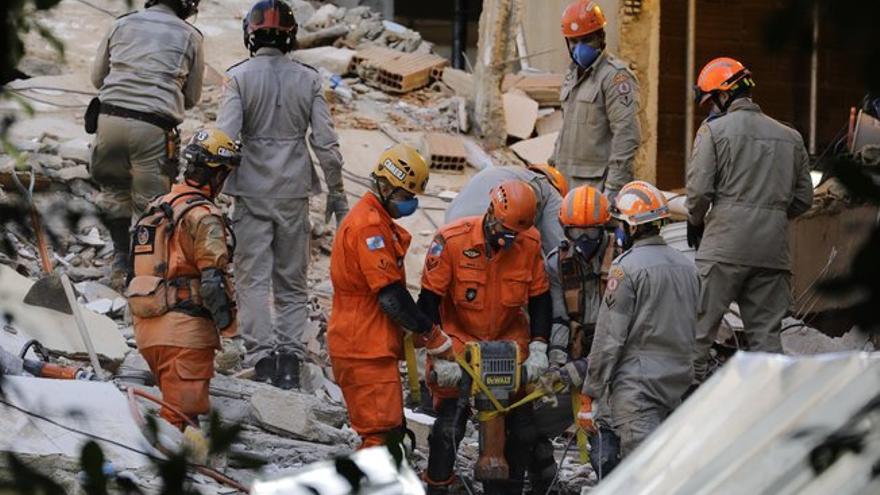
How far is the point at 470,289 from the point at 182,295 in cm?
138

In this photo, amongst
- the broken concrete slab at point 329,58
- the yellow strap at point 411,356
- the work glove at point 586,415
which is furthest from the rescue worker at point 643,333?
the broken concrete slab at point 329,58

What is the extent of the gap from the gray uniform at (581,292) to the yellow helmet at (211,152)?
1663mm

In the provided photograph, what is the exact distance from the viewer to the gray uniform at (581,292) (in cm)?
918

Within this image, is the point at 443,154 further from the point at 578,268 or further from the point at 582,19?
the point at 578,268

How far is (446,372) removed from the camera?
8703 millimetres

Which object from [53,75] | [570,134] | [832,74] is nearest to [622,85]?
[570,134]

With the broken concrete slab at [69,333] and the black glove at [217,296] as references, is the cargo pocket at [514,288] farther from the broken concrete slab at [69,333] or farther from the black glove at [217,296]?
the broken concrete slab at [69,333]

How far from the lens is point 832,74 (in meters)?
15.5

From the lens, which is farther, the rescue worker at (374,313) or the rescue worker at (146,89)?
the rescue worker at (146,89)

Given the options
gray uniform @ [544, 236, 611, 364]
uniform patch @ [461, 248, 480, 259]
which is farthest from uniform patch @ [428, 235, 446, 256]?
gray uniform @ [544, 236, 611, 364]

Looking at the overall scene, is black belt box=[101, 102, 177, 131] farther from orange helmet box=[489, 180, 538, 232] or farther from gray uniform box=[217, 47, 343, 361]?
orange helmet box=[489, 180, 538, 232]

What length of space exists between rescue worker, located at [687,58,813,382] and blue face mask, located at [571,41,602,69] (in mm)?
832

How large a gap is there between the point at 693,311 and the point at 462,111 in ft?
25.0

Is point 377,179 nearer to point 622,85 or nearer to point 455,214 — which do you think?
point 455,214
